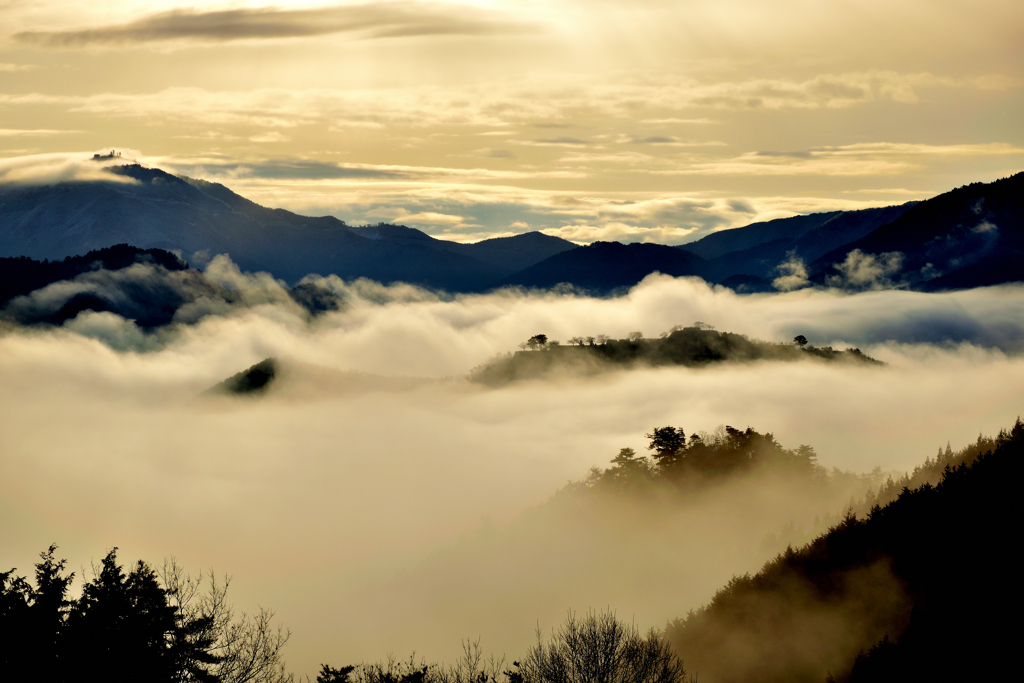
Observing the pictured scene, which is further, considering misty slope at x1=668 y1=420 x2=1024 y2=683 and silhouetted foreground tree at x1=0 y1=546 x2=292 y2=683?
misty slope at x1=668 y1=420 x2=1024 y2=683

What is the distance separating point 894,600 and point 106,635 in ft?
301

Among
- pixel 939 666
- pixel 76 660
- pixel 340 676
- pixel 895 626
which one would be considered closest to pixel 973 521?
pixel 895 626

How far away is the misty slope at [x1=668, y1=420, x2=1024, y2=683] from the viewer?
75.1 m

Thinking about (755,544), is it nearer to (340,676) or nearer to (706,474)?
(706,474)

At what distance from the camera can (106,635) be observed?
4381cm

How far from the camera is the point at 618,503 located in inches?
7766

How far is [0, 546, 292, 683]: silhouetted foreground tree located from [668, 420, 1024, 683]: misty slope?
5894cm

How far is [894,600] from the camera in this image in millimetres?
100562

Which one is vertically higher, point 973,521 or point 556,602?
point 973,521

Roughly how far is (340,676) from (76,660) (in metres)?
17.2

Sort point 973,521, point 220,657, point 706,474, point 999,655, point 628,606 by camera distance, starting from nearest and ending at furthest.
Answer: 1. point 220,657
2. point 999,655
3. point 973,521
4. point 628,606
5. point 706,474

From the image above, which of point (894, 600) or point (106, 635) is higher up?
point (106, 635)

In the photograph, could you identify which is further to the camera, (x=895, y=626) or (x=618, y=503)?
(x=618, y=503)

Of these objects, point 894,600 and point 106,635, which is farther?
point 894,600
